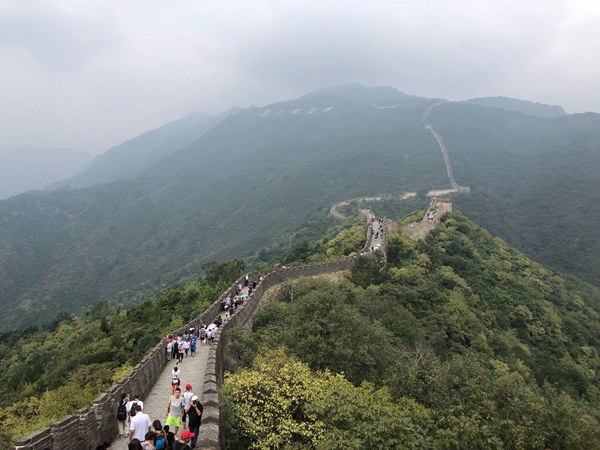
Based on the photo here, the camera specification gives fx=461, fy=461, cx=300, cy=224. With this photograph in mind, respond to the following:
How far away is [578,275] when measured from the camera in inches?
2751

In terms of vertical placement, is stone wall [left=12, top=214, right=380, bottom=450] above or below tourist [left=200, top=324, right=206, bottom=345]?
above

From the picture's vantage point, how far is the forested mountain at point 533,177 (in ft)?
266

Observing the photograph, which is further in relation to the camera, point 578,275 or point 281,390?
point 578,275

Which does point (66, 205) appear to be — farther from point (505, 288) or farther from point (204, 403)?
point (204, 403)

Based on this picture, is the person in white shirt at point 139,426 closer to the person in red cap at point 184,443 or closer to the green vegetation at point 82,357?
the person in red cap at point 184,443

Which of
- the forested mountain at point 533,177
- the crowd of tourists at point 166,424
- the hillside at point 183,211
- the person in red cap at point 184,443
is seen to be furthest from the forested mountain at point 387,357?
the hillside at point 183,211

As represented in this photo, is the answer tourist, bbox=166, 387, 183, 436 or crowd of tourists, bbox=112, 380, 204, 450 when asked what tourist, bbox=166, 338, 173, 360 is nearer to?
crowd of tourists, bbox=112, 380, 204, 450

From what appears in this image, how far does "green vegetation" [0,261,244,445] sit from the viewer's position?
14789mm

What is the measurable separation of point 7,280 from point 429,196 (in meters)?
87.2

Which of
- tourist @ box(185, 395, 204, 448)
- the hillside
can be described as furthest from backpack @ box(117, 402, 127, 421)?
the hillside

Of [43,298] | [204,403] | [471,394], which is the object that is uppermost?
[204,403]

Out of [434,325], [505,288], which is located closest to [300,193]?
[505,288]

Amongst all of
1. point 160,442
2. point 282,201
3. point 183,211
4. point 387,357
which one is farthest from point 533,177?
point 160,442

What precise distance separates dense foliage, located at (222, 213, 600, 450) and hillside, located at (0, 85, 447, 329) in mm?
51255
